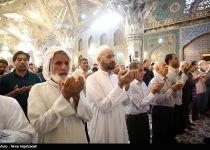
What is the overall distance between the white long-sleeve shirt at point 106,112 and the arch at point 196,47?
8962 millimetres

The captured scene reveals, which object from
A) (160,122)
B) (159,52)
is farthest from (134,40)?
(160,122)

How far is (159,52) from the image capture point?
34.4 ft

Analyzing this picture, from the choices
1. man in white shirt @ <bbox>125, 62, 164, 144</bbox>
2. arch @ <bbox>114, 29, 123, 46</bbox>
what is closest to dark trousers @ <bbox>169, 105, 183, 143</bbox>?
man in white shirt @ <bbox>125, 62, 164, 144</bbox>

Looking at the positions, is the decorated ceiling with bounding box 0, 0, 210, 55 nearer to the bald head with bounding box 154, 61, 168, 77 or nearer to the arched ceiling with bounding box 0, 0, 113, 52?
the arched ceiling with bounding box 0, 0, 113, 52

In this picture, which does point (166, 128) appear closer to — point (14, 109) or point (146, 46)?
point (14, 109)

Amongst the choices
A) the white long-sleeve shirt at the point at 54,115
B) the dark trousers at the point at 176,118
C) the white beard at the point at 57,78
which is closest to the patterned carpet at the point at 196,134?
the dark trousers at the point at 176,118

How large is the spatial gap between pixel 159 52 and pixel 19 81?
31.5ft

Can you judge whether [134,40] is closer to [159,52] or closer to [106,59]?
[159,52]

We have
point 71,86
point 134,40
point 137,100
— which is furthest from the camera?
point 134,40

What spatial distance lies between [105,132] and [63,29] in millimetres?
12649

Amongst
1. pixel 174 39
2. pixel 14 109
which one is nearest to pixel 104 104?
pixel 14 109

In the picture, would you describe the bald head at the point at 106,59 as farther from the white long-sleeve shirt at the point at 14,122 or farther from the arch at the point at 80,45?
the arch at the point at 80,45

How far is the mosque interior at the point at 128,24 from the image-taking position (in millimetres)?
7543

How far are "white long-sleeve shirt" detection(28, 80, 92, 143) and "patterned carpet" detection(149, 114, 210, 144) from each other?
2868 millimetres
